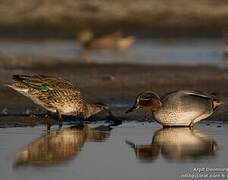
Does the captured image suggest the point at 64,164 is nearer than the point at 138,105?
Yes

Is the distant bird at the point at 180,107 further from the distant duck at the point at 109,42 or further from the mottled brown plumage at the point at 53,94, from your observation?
the distant duck at the point at 109,42

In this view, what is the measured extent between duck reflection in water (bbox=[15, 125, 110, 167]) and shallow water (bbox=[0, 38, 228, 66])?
8.80m

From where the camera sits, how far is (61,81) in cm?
1330

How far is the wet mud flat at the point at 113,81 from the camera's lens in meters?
13.9

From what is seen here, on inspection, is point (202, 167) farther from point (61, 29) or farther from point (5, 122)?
point (61, 29)

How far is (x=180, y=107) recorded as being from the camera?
12.3 metres

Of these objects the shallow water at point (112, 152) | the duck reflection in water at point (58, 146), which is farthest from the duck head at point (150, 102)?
the duck reflection in water at point (58, 146)

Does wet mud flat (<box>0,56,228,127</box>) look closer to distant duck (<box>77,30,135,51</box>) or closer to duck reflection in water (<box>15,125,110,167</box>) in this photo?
duck reflection in water (<box>15,125,110,167</box>)

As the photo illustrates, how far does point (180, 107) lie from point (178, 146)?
A: 1.29 metres

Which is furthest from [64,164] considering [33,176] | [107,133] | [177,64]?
[177,64]

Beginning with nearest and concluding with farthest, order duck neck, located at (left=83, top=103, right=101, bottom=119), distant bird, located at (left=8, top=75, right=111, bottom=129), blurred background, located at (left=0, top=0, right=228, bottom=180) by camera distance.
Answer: blurred background, located at (left=0, top=0, right=228, bottom=180) → distant bird, located at (left=8, top=75, right=111, bottom=129) → duck neck, located at (left=83, top=103, right=101, bottom=119)

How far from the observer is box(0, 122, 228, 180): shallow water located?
31.9ft

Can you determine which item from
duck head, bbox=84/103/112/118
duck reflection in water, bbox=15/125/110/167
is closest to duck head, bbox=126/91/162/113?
duck reflection in water, bbox=15/125/110/167

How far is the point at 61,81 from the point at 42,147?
232 cm
